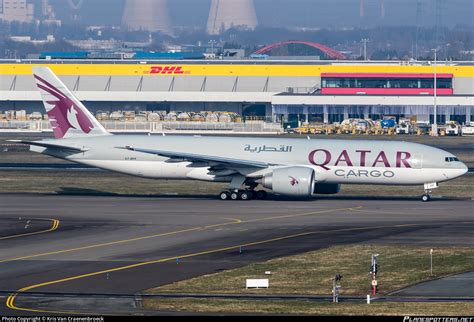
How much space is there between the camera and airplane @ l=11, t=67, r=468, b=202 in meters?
68.4

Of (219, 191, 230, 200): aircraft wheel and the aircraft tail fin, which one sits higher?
the aircraft tail fin

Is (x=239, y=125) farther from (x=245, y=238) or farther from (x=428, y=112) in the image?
(x=245, y=238)

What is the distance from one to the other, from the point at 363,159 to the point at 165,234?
18.2m

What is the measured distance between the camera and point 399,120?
525ft

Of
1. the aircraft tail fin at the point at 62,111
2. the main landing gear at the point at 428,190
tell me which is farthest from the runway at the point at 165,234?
the aircraft tail fin at the point at 62,111

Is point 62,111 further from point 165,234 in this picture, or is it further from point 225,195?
point 165,234

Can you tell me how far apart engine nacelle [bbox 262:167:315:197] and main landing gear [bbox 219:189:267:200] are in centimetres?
246

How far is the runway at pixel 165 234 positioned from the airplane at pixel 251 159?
5.00 ft

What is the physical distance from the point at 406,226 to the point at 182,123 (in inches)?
3617

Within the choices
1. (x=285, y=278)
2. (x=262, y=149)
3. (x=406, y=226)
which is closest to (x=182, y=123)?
(x=262, y=149)

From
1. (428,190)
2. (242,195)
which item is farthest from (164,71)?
(428,190)

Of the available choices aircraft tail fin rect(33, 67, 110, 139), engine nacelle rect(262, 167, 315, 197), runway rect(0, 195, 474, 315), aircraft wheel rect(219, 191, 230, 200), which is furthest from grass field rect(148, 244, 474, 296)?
aircraft tail fin rect(33, 67, 110, 139)

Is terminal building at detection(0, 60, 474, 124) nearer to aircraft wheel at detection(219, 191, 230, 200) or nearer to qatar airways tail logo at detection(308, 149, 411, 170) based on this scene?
aircraft wheel at detection(219, 191, 230, 200)

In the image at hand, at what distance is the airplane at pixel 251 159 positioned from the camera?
68.4 m
